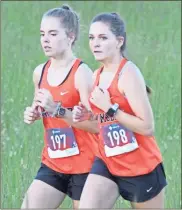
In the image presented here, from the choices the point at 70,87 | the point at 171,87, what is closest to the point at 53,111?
the point at 70,87

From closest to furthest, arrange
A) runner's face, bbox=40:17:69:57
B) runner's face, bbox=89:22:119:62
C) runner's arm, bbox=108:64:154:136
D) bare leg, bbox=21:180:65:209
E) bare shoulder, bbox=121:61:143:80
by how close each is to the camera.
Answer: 1. runner's arm, bbox=108:64:154:136
2. bare shoulder, bbox=121:61:143:80
3. runner's face, bbox=89:22:119:62
4. bare leg, bbox=21:180:65:209
5. runner's face, bbox=40:17:69:57

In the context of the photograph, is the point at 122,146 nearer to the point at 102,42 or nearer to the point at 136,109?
the point at 136,109

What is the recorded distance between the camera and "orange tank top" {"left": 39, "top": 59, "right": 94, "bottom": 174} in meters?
6.66

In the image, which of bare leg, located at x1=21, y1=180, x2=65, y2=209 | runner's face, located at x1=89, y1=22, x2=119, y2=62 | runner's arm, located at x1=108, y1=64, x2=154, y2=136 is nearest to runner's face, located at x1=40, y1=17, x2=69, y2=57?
runner's face, located at x1=89, y1=22, x2=119, y2=62

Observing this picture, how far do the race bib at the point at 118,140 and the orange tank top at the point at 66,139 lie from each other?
32 cm

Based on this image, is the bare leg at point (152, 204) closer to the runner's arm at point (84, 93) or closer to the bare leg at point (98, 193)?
the bare leg at point (98, 193)

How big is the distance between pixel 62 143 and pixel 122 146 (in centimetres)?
43

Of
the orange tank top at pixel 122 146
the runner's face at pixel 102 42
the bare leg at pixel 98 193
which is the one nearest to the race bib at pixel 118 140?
the orange tank top at pixel 122 146

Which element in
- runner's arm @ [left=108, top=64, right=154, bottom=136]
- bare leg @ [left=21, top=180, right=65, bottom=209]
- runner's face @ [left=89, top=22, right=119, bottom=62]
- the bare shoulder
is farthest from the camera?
bare leg @ [left=21, top=180, right=65, bottom=209]

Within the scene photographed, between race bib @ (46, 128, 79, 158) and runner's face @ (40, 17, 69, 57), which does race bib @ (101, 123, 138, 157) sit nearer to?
race bib @ (46, 128, 79, 158)

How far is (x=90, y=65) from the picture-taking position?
493 inches

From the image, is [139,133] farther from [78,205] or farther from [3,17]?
[3,17]

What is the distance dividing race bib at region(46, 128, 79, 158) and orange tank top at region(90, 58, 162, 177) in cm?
28

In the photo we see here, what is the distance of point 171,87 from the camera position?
1201 cm
